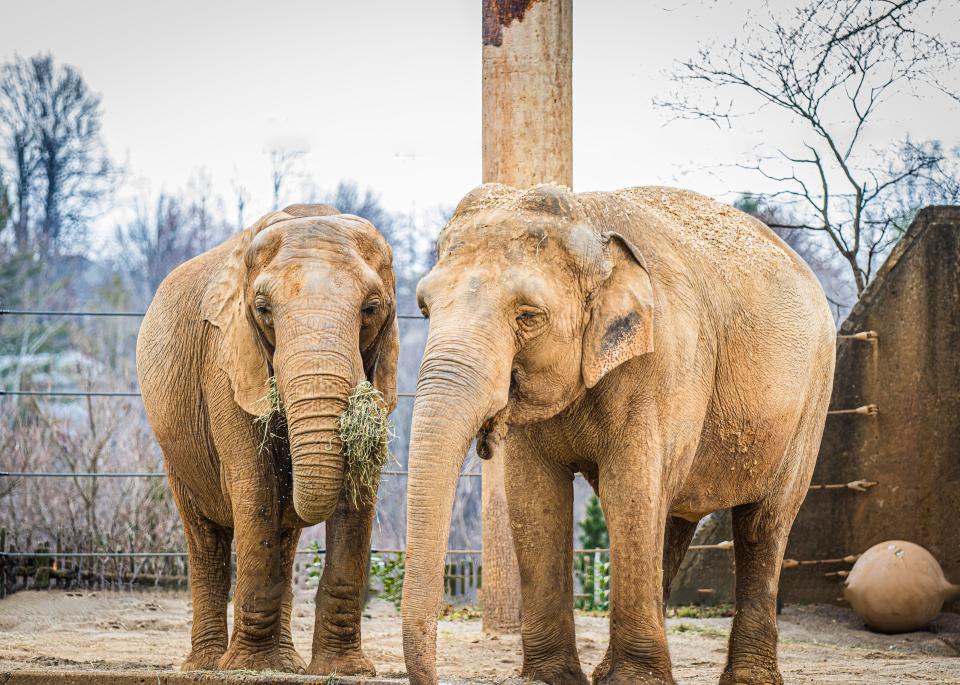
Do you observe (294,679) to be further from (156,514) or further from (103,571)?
(156,514)

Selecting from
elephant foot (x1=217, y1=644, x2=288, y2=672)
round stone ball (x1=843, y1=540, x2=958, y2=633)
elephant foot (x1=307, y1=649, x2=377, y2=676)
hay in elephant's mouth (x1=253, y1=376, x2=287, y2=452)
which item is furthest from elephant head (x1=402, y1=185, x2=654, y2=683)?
round stone ball (x1=843, y1=540, x2=958, y2=633)

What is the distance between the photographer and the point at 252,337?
6.20 meters

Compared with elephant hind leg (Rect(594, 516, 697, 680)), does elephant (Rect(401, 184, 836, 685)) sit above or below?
above

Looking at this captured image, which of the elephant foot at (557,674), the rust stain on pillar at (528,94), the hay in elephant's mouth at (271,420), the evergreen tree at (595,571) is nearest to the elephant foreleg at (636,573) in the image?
the elephant foot at (557,674)

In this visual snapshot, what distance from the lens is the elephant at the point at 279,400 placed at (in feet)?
18.7

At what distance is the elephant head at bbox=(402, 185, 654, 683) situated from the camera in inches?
187

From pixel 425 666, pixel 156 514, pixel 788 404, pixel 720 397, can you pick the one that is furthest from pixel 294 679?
pixel 156 514

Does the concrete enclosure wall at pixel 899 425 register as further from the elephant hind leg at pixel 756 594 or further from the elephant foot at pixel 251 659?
the elephant foot at pixel 251 659

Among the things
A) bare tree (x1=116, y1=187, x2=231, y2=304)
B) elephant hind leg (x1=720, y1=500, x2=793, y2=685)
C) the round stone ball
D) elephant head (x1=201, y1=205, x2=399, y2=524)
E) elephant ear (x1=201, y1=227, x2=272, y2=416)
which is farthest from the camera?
bare tree (x1=116, y1=187, x2=231, y2=304)

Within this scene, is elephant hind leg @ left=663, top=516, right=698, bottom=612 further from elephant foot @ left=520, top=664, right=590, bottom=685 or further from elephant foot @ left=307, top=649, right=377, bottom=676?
elephant foot @ left=307, top=649, right=377, bottom=676

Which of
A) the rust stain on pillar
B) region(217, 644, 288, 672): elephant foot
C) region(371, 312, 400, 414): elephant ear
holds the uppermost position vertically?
the rust stain on pillar

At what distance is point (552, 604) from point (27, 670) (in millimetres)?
2277

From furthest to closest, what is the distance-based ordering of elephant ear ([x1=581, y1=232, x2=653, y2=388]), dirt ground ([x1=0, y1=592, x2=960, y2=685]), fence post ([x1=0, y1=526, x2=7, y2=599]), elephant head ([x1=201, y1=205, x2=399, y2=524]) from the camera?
fence post ([x1=0, y1=526, x2=7, y2=599]) → dirt ground ([x1=0, y1=592, x2=960, y2=685]) → elephant head ([x1=201, y1=205, x2=399, y2=524]) → elephant ear ([x1=581, y1=232, x2=653, y2=388])

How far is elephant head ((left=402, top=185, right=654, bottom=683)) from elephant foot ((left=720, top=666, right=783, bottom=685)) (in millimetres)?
2118
